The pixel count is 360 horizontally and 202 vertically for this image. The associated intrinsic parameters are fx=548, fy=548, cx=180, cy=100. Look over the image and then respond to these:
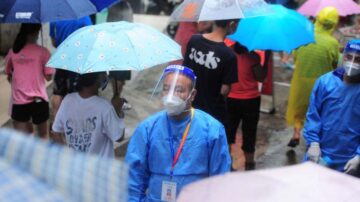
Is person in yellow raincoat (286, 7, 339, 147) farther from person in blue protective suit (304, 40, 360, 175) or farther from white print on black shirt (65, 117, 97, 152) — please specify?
white print on black shirt (65, 117, 97, 152)

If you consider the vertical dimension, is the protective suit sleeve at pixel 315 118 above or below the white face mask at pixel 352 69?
below

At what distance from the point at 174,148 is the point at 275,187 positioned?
1560 millimetres

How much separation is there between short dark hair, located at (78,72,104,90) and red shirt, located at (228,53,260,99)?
6.60 ft

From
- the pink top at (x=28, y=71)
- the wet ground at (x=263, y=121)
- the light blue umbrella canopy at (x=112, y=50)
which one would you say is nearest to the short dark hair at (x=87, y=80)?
the light blue umbrella canopy at (x=112, y=50)

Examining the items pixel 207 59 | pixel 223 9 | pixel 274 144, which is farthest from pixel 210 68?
pixel 274 144

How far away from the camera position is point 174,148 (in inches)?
133

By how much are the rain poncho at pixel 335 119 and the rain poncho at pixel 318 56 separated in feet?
7.02

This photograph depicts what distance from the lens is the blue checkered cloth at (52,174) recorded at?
4.87 feet

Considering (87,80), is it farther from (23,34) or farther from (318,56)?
(318,56)

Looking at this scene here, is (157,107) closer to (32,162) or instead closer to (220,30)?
(220,30)

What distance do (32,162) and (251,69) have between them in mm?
4408

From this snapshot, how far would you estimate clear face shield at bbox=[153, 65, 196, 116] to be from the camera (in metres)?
3.42

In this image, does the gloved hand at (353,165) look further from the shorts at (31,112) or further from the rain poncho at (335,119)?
the shorts at (31,112)

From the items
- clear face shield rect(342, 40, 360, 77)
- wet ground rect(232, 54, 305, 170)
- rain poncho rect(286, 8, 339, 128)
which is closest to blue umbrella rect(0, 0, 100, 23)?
clear face shield rect(342, 40, 360, 77)
